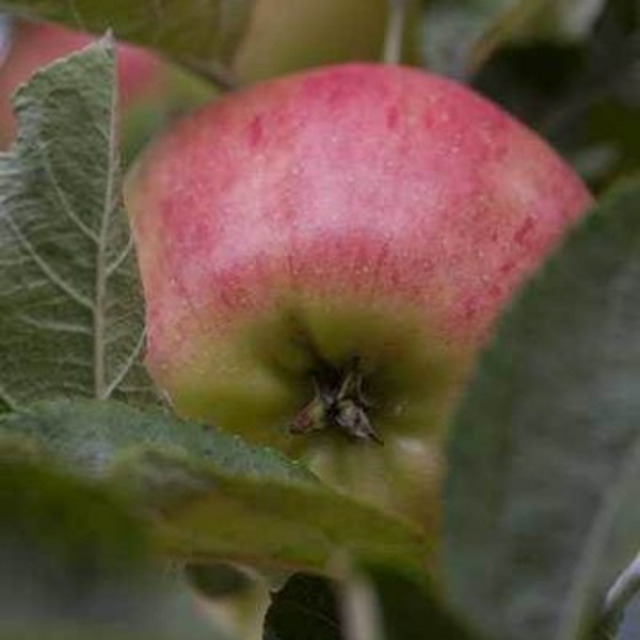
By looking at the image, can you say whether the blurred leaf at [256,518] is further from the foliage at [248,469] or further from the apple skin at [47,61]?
the apple skin at [47,61]

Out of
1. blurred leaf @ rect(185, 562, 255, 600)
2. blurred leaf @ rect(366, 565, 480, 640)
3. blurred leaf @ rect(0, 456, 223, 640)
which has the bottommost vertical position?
blurred leaf @ rect(185, 562, 255, 600)

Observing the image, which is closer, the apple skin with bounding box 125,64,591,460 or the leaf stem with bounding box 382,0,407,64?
the apple skin with bounding box 125,64,591,460

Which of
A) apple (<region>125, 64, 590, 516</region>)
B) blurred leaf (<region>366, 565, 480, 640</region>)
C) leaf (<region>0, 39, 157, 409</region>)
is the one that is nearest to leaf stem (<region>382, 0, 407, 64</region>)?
apple (<region>125, 64, 590, 516</region>)

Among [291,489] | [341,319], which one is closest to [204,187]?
[341,319]

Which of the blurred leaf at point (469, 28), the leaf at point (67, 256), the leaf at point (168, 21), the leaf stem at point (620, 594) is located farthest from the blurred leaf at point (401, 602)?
the blurred leaf at point (469, 28)

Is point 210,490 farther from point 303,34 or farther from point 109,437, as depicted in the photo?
point 303,34

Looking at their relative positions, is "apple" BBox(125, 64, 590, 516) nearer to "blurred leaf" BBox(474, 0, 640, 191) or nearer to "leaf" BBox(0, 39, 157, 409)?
"leaf" BBox(0, 39, 157, 409)

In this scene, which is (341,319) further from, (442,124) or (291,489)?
(291,489)
